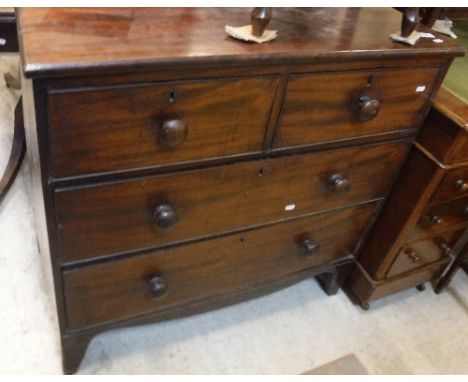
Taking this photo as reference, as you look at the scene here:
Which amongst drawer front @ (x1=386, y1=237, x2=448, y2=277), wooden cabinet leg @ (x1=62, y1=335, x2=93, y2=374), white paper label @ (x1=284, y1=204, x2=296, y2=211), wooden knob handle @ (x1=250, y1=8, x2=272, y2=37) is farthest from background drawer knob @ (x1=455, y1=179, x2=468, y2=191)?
wooden cabinet leg @ (x1=62, y1=335, x2=93, y2=374)

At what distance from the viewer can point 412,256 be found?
1.37 meters

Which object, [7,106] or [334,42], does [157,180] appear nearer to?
[334,42]

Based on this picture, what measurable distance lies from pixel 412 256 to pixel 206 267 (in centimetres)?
65

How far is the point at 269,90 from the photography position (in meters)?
0.86

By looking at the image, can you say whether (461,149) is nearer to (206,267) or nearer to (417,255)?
(417,255)

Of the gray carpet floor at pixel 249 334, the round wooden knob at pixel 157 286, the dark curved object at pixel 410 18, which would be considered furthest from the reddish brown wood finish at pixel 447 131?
the round wooden knob at pixel 157 286

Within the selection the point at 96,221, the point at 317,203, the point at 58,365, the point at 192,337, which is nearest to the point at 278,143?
the point at 317,203

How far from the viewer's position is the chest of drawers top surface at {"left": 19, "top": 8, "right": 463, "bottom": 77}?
27.0 inches

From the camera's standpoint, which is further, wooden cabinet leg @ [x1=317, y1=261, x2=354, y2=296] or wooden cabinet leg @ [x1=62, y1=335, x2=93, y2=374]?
wooden cabinet leg @ [x1=317, y1=261, x2=354, y2=296]

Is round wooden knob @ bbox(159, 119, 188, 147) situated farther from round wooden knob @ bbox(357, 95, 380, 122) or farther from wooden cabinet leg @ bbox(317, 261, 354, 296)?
wooden cabinet leg @ bbox(317, 261, 354, 296)

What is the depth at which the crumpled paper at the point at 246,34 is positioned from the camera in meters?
0.82

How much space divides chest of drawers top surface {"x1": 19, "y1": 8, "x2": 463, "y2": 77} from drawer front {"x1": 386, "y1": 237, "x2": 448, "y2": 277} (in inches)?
23.3

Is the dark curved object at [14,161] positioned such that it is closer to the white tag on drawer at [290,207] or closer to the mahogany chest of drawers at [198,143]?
the mahogany chest of drawers at [198,143]
